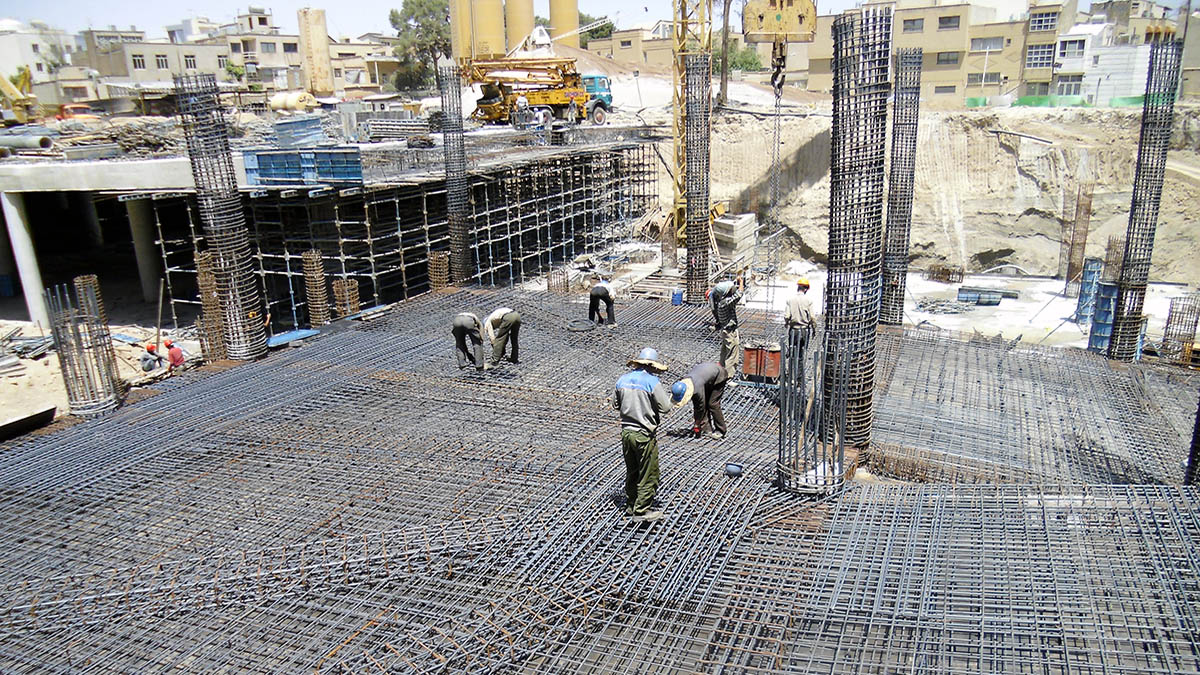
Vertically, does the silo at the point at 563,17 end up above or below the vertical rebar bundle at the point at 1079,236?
above

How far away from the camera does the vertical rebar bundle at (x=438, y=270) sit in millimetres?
12867

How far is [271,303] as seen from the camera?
49.7ft

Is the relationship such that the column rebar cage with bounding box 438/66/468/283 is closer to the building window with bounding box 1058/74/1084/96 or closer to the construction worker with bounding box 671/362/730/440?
the construction worker with bounding box 671/362/730/440

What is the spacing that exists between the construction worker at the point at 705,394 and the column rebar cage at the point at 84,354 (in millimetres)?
6054

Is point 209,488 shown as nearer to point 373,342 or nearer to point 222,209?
point 373,342

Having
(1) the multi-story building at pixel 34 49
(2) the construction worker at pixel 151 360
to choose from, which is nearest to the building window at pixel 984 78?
(2) the construction worker at pixel 151 360

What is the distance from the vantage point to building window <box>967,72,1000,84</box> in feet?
115

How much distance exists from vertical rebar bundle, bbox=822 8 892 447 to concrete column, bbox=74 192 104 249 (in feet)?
83.8

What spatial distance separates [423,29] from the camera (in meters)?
48.8

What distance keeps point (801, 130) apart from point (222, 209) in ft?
62.9

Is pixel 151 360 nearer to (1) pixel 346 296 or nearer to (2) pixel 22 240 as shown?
(1) pixel 346 296

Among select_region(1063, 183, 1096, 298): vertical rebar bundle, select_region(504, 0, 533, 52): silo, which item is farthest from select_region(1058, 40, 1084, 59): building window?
select_region(504, 0, 533, 52): silo

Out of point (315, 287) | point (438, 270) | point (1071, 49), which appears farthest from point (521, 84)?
point (1071, 49)

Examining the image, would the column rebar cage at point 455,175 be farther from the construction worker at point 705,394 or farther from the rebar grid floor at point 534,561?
the construction worker at point 705,394
